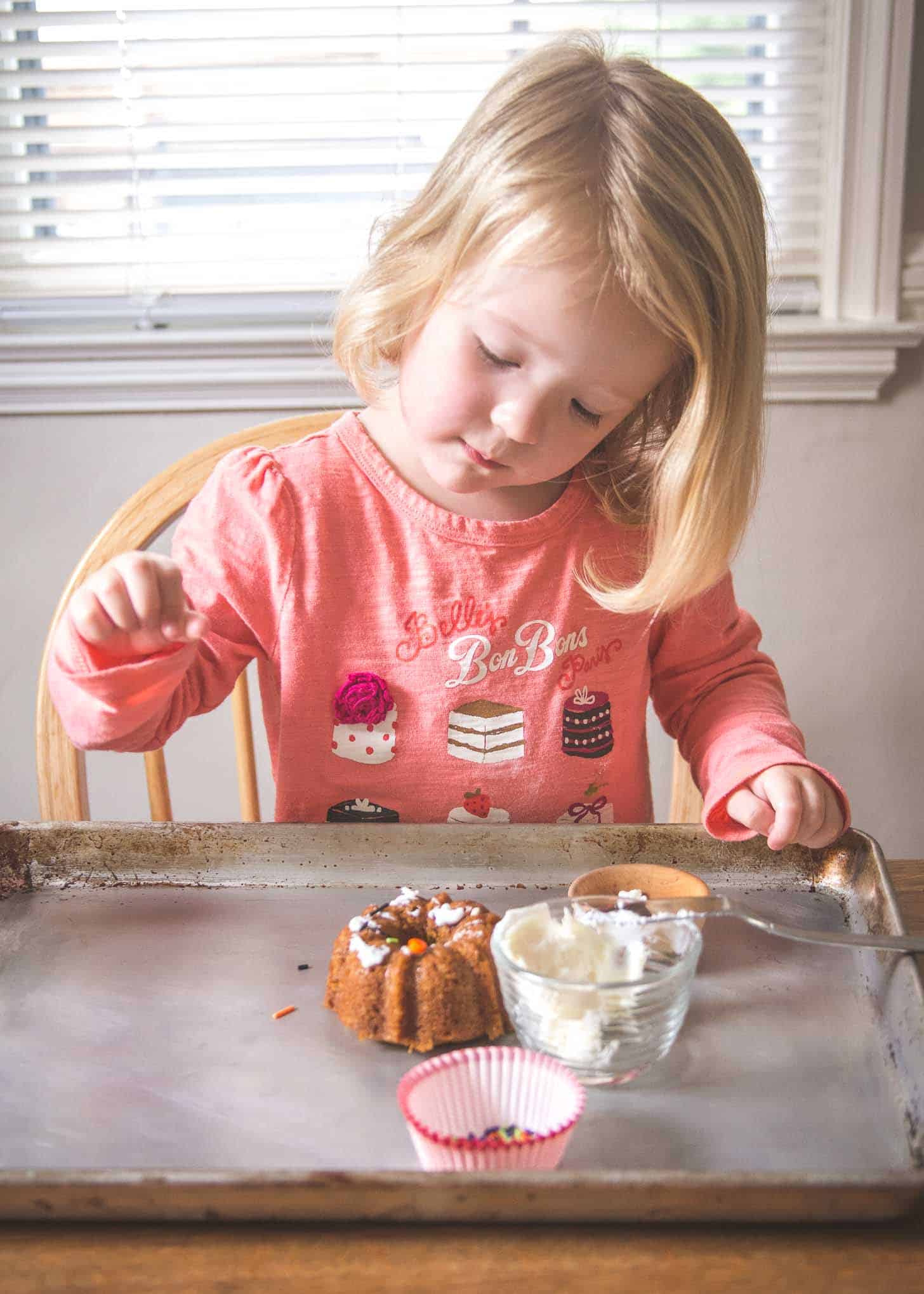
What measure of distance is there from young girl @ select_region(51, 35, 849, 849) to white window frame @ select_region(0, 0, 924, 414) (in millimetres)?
657

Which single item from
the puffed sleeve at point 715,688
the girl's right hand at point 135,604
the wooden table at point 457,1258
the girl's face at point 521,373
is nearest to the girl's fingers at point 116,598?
the girl's right hand at point 135,604

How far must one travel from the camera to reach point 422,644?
1.10m

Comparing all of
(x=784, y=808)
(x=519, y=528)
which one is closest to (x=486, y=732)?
(x=519, y=528)

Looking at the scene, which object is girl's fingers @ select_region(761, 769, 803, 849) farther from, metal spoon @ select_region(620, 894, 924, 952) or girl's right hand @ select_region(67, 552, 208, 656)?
girl's right hand @ select_region(67, 552, 208, 656)

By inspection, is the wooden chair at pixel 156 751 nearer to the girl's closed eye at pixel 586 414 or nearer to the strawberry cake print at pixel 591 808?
the strawberry cake print at pixel 591 808

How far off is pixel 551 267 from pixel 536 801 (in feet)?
1.66

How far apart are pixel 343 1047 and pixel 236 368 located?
127 centimetres

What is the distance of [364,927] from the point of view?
2.54ft

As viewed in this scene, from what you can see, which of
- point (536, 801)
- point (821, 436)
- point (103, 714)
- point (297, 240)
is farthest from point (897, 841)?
point (103, 714)

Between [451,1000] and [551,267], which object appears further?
[551,267]

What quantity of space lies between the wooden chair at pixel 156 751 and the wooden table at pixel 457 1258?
64 cm

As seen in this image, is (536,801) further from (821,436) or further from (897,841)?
(897,841)

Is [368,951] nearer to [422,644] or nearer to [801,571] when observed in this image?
[422,644]

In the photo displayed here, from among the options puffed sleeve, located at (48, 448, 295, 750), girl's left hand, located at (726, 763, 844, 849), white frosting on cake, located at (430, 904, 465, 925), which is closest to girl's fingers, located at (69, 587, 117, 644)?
puffed sleeve, located at (48, 448, 295, 750)
